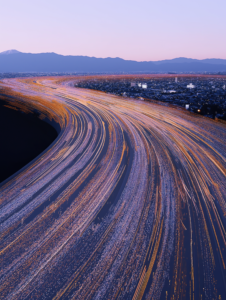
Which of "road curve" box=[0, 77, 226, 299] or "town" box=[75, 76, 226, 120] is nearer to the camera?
"road curve" box=[0, 77, 226, 299]

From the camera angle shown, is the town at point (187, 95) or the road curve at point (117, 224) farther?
the town at point (187, 95)

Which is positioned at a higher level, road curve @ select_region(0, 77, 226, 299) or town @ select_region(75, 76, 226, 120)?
town @ select_region(75, 76, 226, 120)

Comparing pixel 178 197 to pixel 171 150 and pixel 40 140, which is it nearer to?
pixel 171 150

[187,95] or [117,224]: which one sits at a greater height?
[187,95]

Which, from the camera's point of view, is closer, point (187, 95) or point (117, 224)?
point (117, 224)

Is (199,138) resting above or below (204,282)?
above

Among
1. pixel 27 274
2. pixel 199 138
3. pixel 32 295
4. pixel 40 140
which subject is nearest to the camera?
pixel 32 295

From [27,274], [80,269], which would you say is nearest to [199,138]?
[80,269]

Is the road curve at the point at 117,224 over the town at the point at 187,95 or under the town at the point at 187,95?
under
